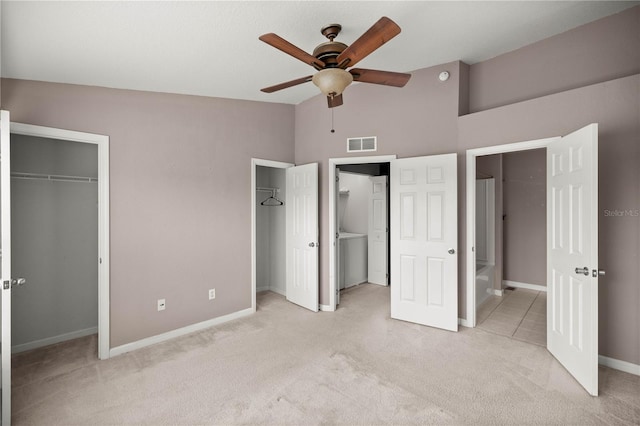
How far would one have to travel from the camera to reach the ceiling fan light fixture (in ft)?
6.56

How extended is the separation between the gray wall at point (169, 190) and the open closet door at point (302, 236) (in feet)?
2.02

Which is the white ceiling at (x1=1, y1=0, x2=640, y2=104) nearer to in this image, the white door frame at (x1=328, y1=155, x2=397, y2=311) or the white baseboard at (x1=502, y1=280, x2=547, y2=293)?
the white door frame at (x1=328, y1=155, x2=397, y2=311)

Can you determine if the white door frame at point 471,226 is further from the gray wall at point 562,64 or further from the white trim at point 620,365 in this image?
the white trim at point 620,365

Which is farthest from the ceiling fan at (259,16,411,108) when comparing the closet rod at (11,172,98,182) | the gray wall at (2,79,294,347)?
the closet rod at (11,172,98,182)

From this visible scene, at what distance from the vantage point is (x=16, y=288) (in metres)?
2.99

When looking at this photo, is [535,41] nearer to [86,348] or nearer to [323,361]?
[323,361]

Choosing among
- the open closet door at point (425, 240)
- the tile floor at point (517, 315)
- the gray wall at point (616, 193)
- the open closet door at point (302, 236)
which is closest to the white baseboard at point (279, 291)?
the open closet door at point (302, 236)

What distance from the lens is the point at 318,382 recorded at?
2412mm

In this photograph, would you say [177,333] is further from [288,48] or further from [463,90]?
[463,90]

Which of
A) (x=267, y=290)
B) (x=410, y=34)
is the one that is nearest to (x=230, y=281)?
(x=267, y=290)

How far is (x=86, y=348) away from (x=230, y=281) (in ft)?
5.00

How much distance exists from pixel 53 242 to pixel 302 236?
2.75 metres

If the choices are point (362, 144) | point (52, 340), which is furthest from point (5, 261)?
point (362, 144)

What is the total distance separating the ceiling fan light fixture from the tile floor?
9.99ft
